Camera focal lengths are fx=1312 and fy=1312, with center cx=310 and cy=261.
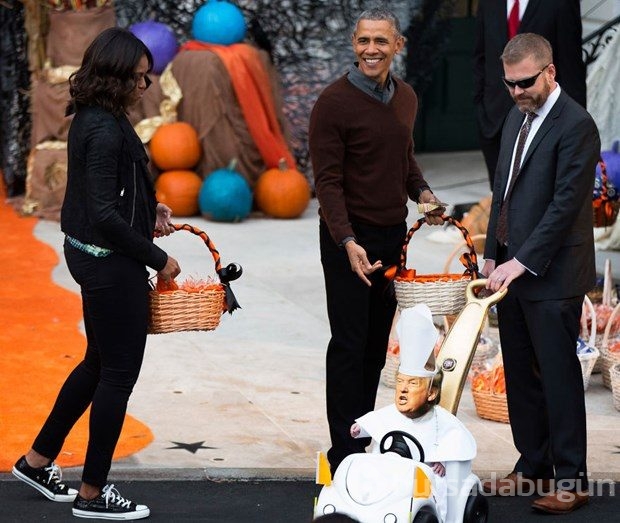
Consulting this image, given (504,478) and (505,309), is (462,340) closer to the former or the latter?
(505,309)

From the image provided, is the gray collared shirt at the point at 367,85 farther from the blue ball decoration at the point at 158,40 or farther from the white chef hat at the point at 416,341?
the blue ball decoration at the point at 158,40

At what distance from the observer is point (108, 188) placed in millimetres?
4289

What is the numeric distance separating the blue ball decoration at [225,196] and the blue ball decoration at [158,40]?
3.32ft

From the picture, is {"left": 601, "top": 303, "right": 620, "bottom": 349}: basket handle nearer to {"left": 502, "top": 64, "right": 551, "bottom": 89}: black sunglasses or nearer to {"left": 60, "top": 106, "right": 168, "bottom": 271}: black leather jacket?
{"left": 502, "top": 64, "right": 551, "bottom": 89}: black sunglasses

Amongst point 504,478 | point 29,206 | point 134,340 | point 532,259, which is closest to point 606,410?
point 504,478

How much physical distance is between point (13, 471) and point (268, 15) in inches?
270

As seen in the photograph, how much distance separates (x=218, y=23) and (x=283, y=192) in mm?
1463

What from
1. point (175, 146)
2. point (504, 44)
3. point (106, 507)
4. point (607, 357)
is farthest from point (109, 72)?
point (175, 146)

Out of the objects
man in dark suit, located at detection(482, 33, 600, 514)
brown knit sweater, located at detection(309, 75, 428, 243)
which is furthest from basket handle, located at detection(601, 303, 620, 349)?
brown knit sweater, located at detection(309, 75, 428, 243)

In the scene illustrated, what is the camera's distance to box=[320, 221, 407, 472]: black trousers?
486 cm

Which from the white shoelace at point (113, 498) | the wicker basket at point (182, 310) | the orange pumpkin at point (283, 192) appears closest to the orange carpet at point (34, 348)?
the white shoelace at point (113, 498)

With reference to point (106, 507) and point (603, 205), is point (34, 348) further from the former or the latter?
point (603, 205)

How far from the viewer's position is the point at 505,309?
484cm

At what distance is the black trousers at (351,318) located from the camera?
486cm
